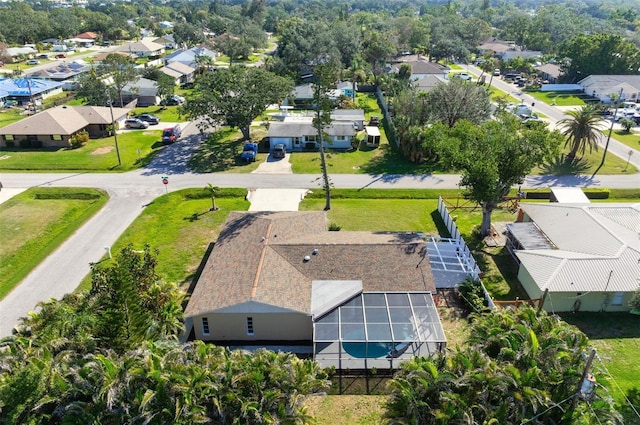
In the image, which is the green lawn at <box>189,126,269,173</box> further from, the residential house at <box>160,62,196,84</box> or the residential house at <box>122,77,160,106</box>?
the residential house at <box>160,62,196,84</box>

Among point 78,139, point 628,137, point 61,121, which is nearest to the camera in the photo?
point 78,139

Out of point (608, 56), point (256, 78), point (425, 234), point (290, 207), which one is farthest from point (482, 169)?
point (608, 56)

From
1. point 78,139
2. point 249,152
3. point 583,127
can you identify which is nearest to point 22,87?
point 78,139

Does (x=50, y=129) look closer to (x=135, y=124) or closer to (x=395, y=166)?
(x=135, y=124)

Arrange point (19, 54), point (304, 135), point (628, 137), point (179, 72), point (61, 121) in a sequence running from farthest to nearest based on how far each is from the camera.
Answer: point (19, 54) → point (179, 72) → point (628, 137) → point (61, 121) → point (304, 135)

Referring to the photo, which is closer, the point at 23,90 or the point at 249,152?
the point at 249,152

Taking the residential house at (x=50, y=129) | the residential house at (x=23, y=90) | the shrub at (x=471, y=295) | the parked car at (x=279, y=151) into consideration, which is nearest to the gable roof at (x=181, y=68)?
the residential house at (x=23, y=90)

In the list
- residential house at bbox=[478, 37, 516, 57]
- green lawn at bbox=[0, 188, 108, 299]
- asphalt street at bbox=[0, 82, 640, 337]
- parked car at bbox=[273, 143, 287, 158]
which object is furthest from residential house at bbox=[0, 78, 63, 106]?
residential house at bbox=[478, 37, 516, 57]

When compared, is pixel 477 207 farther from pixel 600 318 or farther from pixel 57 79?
pixel 57 79
